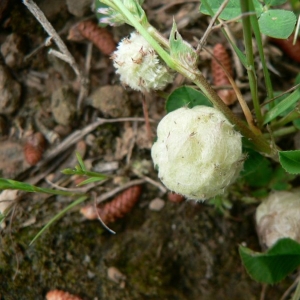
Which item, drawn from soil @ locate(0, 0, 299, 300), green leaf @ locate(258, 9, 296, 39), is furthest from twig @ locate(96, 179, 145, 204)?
green leaf @ locate(258, 9, 296, 39)

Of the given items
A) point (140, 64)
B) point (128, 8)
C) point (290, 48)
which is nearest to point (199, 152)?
point (140, 64)

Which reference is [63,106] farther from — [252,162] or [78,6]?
[252,162]

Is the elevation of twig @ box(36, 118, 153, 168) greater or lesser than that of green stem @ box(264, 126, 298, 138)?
greater

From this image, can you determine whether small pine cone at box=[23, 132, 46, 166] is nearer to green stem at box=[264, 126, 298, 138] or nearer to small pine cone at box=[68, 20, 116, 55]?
small pine cone at box=[68, 20, 116, 55]

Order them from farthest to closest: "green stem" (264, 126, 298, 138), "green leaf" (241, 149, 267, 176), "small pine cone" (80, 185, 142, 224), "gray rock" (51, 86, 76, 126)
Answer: "gray rock" (51, 86, 76, 126) < "small pine cone" (80, 185, 142, 224) < "green stem" (264, 126, 298, 138) < "green leaf" (241, 149, 267, 176)

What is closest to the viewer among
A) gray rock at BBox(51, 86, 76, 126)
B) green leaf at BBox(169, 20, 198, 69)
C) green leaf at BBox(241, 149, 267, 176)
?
green leaf at BBox(169, 20, 198, 69)

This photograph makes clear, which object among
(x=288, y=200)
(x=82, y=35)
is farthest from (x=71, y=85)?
(x=288, y=200)

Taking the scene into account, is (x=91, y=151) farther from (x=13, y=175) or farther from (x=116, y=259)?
(x=116, y=259)

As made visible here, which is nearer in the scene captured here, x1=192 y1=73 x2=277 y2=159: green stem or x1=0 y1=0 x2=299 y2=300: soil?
x1=192 y1=73 x2=277 y2=159: green stem
